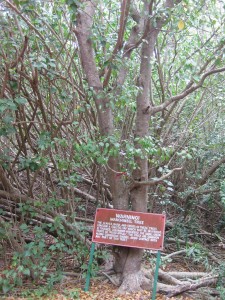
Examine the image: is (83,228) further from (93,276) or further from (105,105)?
(105,105)

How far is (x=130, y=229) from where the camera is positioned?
534 centimetres

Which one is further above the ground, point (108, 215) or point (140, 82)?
point (140, 82)

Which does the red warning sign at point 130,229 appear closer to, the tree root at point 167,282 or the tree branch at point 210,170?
the tree root at point 167,282

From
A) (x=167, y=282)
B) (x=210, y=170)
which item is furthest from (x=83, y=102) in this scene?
(x=210, y=170)

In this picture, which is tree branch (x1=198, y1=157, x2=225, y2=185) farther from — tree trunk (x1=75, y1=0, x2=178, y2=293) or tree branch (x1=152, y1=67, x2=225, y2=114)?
tree trunk (x1=75, y1=0, x2=178, y2=293)

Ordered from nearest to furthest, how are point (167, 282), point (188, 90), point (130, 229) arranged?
point (130, 229) < point (188, 90) < point (167, 282)

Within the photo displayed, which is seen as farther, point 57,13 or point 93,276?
point 93,276

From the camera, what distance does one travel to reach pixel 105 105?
5.23 meters

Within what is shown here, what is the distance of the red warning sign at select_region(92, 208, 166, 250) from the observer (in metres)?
5.27

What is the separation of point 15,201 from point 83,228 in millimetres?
1079

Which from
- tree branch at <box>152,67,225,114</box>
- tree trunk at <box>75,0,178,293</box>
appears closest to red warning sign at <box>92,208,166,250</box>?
tree trunk at <box>75,0,178,293</box>

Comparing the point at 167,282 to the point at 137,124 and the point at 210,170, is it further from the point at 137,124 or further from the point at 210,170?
the point at 210,170

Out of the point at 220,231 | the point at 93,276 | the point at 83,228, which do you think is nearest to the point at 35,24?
the point at 83,228

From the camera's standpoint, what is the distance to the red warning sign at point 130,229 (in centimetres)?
527
